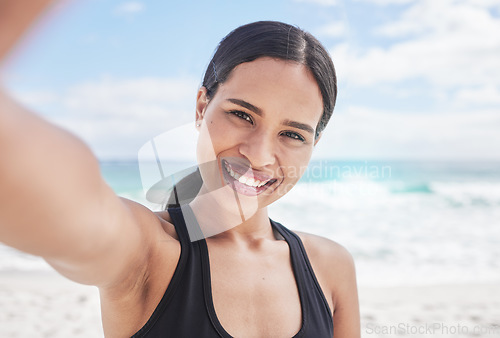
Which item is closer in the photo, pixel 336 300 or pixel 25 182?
pixel 25 182

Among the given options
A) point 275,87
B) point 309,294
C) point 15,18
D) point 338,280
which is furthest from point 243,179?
point 15,18

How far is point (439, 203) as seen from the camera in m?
12.7

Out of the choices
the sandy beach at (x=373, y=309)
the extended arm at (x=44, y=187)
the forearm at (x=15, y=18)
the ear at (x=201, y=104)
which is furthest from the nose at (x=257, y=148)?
the sandy beach at (x=373, y=309)

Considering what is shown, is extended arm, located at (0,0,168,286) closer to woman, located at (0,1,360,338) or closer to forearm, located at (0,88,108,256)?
forearm, located at (0,88,108,256)

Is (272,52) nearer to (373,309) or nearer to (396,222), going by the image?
(373,309)

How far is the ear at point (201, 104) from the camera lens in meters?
1.27

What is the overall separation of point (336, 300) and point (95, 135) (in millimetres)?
974

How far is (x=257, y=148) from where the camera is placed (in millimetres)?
1131

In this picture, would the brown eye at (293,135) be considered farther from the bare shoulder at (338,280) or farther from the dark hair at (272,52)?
the bare shoulder at (338,280)

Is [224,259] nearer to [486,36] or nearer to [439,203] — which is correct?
[439,203]

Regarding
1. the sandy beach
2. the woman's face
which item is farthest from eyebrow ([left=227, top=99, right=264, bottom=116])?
the sandy beach

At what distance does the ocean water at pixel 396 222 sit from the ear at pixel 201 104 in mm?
254

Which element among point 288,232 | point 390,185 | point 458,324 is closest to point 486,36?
point 390,185

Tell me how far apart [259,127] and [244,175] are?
0.46 feet
